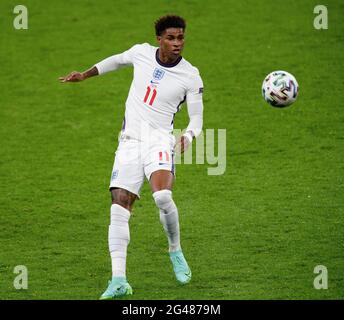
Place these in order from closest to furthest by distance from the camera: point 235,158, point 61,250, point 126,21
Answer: point 61,250 < point 235,158 < point 126,21

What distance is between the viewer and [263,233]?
10531mm

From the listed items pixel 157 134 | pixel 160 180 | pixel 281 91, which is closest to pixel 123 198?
pixel 160 180

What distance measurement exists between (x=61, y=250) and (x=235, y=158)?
3987 millimetres

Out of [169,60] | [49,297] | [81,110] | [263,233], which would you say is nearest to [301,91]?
[81,110]

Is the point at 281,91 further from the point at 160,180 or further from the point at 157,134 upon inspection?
the point at 160,180

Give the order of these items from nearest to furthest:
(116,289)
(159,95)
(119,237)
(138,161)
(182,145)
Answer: (116,289)
(182,145)
(119,237)
(138,161)
(159,95)

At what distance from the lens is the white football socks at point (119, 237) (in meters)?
8.70

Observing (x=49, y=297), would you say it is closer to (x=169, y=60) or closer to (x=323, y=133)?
(x=169, y=60)

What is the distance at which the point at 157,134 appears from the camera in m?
9.17

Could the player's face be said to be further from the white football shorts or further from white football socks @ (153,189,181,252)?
white football socks @ (153,189,181,252)

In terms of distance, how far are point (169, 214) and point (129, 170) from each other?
573 millimetres

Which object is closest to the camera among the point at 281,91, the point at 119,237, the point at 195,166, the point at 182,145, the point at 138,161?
the point at 182,145

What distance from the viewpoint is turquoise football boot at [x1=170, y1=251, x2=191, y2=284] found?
9055 millimetres

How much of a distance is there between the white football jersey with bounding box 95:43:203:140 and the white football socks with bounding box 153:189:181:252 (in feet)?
2.32
